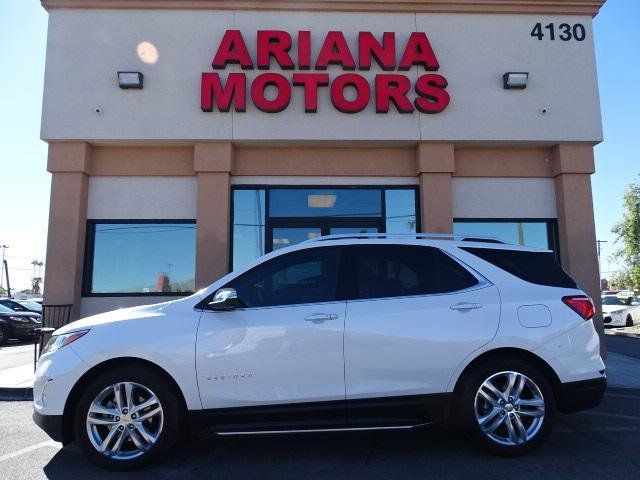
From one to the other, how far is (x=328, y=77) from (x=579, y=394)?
6972 mm

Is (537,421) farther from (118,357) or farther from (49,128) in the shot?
(49,128)

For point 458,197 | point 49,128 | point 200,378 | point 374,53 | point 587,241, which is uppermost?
point 374,53

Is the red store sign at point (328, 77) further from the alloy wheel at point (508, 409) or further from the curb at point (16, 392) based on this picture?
the alloy wheel at point (508, 409)

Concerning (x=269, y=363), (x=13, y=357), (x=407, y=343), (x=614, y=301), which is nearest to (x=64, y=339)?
(x=269, y=363)

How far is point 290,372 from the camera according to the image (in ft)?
Answer: 12.2

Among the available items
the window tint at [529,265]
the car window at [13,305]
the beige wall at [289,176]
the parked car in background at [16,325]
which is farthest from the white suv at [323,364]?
the car window at [13,305]

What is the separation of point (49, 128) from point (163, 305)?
651 centimetres

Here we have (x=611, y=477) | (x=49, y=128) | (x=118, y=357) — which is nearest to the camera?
(x=611, y=477)

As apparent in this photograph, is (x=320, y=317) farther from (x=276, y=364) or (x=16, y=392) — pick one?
(x=16, y=392)

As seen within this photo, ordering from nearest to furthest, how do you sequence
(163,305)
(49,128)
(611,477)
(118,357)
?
(611,477), (118,357), (163,305), (49,128)

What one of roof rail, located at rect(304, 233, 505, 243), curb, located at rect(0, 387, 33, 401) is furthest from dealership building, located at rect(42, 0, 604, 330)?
roof rail, located at rect(304, 233, 505, 243)

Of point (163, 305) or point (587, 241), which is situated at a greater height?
point (587, 241)

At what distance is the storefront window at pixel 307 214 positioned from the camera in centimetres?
897

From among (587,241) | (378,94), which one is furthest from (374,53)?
(587,241)
